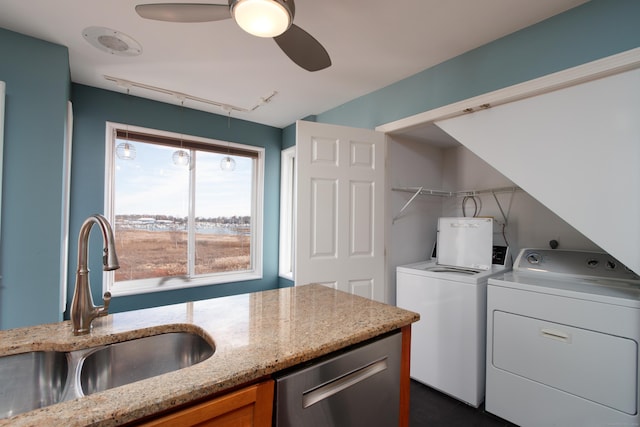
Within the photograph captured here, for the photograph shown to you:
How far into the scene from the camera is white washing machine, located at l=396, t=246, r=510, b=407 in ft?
6.72

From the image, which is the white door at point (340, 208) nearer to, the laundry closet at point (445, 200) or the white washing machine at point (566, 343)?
the laundry closet at point (445, 200)

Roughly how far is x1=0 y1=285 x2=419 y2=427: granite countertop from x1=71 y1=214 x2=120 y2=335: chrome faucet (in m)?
0.04

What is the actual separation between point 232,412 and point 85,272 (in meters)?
0.68

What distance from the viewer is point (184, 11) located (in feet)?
4.08

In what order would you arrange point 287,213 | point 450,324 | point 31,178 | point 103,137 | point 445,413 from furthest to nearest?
point 287,213
point 103,137
point 450,324
point 445,413
point 31,178

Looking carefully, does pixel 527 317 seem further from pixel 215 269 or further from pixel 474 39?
pixel 215 269

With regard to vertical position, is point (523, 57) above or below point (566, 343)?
above

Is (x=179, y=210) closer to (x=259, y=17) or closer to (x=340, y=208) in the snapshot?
(x=340, y=208)

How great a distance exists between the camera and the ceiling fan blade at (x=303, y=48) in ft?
4.49

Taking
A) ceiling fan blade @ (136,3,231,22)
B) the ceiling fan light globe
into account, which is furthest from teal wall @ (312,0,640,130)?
ceiling fan blade @ (136,3,231,22)

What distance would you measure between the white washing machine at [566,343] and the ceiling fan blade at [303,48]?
178cm

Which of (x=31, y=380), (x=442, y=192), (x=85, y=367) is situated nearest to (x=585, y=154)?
(x=442, y=192)

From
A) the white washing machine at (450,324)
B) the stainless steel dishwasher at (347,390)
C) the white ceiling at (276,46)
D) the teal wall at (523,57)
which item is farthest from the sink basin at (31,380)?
the teal wall at (523,57)

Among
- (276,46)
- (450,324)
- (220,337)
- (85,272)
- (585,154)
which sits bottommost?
(450,324)
